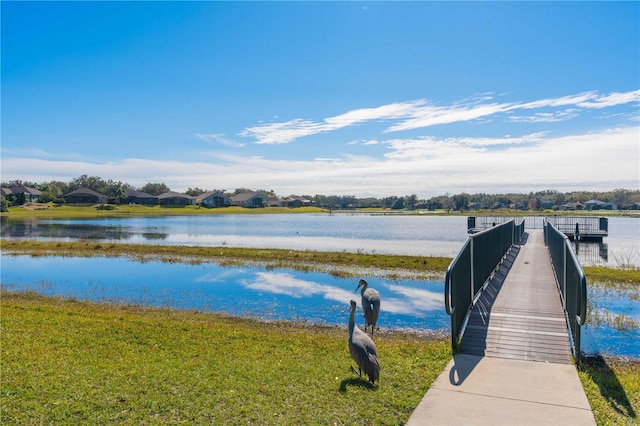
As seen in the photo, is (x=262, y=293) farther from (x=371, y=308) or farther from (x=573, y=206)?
(x=573, y=206)

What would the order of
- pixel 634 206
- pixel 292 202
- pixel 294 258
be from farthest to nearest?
pixel 292 202
pixel 634 206
pixel 294 258

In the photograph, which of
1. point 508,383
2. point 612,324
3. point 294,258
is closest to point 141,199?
point 294,258

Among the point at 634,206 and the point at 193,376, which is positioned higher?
the point at 634,206

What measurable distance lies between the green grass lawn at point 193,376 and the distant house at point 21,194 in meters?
118

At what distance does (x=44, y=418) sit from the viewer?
5.54 m

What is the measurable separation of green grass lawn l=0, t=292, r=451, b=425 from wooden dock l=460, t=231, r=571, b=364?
2.54 ft

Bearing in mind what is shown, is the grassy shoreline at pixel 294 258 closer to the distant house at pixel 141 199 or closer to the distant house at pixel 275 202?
the distant house at pixel 141 199

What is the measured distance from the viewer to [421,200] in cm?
16950

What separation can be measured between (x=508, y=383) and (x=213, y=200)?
5261 inches

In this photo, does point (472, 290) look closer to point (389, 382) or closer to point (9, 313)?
point (389, 382)

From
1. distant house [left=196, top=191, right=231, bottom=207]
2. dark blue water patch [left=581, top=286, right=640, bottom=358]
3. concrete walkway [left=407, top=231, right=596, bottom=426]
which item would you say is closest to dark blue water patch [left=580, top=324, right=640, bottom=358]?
dark blue water patch [left=581, top=286, right=640, bottom=358]

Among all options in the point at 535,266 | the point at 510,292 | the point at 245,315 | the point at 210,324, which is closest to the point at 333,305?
the point at 245,315

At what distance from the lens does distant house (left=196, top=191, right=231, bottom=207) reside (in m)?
132

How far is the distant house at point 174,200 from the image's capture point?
128 metres
